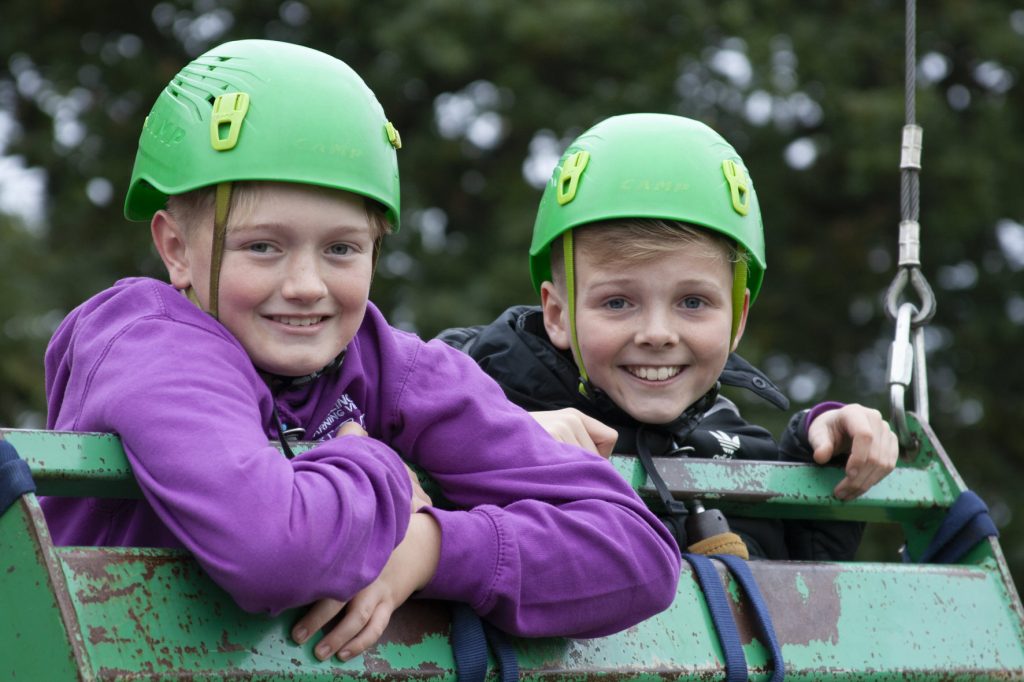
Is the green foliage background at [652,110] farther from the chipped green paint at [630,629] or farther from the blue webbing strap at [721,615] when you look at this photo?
the blue webbing strap at [721,615]

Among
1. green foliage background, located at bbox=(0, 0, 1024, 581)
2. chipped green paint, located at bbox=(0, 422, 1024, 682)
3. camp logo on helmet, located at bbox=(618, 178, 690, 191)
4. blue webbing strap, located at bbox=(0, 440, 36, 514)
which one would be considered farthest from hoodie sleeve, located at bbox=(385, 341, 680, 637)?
green foliage background, located at bbox=(0, 0, 1024, 581)

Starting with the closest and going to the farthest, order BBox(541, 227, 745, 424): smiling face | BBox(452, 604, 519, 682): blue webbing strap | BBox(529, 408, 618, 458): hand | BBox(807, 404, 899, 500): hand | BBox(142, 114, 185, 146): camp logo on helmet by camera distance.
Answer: BBox(452, 604, 519, 682): blue webbing strap, BBox(142, 114, 185, 146): camp logo on helmet, BBox(529, 408, 618, 458): hand, BBox(807, 404, 899, 500): hand, BBox(541, 227, 745, 424): smiling face

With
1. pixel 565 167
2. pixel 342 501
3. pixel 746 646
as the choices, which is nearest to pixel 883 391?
pixel 565 167

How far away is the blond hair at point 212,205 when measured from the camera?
9.00 feet

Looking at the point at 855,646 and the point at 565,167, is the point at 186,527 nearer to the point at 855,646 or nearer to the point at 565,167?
the point at 855,646

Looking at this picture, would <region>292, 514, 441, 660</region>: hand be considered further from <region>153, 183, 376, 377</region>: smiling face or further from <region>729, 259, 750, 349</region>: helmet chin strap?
<region>729, 259, 750, 349</region>: helmet chin strap

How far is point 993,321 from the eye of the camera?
39.4ft

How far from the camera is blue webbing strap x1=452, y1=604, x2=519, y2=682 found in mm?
2650

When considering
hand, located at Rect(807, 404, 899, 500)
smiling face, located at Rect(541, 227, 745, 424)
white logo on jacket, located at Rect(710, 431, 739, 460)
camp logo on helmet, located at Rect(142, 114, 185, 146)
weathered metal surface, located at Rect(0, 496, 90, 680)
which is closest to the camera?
weathered metal surface, located at Rect(0, 496, 90, 680)

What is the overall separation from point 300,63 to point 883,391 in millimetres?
9157

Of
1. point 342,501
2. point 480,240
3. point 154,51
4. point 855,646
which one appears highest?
point 342,501

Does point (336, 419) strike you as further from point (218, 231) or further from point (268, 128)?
point (268, 128)

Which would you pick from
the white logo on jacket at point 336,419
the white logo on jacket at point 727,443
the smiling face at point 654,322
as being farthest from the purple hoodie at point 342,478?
the white logo on jacket at point 727,443

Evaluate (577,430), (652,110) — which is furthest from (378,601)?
(652,110)
